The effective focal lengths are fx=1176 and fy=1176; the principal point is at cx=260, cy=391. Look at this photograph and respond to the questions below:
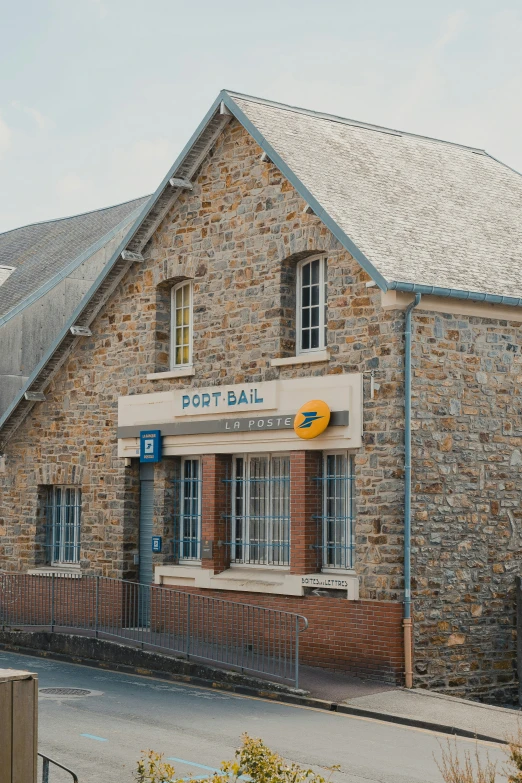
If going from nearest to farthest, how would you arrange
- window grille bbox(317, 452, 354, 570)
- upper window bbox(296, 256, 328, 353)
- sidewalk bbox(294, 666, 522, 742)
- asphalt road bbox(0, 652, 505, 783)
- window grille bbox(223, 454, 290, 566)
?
asphalt road bbox(0, 652, 505, 783) → sidewalk bbox(294, 666, 522, 742) → window grille bbox(317, 452, 354, 570) → upper window bbox(296, 256, 328, 353) → window grille bbox(223, 454, 290, 566)

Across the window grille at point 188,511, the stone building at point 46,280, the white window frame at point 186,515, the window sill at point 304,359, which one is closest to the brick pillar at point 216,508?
the white window frame at point 186,515

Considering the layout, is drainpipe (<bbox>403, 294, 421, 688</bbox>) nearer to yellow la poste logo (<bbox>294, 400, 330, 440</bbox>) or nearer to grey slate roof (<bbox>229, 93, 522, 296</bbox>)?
grey slate roof (<bbox>229, 93, 522, 296</bbox>)

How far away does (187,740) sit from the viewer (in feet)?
39.5

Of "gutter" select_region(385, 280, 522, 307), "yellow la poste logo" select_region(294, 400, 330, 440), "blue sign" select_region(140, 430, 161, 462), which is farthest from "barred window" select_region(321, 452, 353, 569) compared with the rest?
"blue sign" select_region(140, 430, 161, 462)

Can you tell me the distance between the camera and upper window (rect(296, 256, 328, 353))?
1759 centimetres

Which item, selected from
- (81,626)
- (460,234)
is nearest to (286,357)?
(460,234)

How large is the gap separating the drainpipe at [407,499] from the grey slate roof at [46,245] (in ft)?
44.0

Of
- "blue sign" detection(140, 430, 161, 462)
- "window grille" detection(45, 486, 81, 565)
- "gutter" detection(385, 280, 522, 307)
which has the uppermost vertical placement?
"gutter" detection(385, 280, 522, 307)

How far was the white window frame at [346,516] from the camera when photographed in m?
16.8

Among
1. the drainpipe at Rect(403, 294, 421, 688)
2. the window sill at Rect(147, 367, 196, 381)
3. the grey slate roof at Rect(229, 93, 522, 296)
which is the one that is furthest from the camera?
the window sill at Rect(147, 367, 196, 381)

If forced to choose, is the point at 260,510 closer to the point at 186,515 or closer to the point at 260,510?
the point at 260,510

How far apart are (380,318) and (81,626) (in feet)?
27.5

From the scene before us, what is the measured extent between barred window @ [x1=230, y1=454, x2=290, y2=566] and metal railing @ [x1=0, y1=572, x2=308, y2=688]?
1010mm

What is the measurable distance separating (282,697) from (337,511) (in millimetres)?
3274
